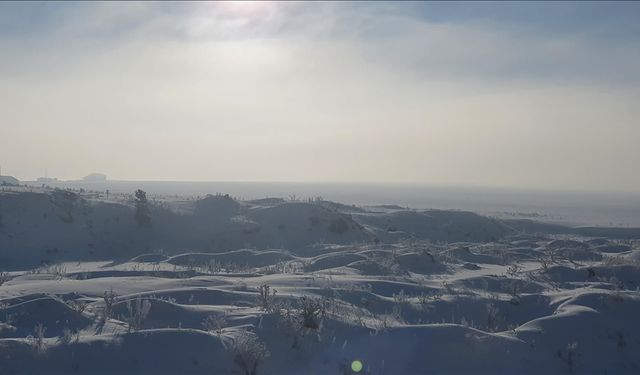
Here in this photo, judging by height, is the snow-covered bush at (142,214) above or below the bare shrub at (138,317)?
above

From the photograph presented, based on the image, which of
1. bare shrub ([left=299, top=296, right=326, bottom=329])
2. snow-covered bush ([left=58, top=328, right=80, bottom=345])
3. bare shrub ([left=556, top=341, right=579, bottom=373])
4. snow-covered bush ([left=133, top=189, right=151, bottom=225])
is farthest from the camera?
snow-covered bush ([left=133, top=189, right=151, bottom=225])

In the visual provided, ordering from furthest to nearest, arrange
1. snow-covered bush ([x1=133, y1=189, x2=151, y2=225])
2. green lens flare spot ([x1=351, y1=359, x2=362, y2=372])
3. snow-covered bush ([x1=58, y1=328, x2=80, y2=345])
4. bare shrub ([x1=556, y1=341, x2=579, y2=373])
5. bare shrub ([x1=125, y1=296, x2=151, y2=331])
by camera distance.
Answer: snow-covered bush ([x1=133, y1=189, x2=151, y2=225]), bare shrub ([x1=556, y1=341, x2=579, y2=373]), bare shrub ([x1=125, y1=296, x2=151, y2=331]), green lens flare spot ([x1=351, y1=359, x2=362, y2=372]), snow-covered bush ([x1=58, y1=328, x2=80, y2=345])

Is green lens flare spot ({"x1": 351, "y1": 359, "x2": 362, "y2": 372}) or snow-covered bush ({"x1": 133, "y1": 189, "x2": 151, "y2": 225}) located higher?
snow-covered bush ({"x1": 133, "y1": 189, "x2": 151, "y2": 225})

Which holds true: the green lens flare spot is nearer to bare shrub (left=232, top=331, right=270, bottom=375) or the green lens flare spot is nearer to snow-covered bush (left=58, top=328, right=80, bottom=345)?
bare shrub (left=232, top=331, right=270, bottom=375)

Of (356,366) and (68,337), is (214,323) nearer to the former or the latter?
(68,337)

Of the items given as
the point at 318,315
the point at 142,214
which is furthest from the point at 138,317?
the point at 142,214

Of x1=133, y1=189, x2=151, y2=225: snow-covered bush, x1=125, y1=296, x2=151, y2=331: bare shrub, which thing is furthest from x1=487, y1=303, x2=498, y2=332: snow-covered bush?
x1=133, y1=189, x2=151, y2=225: snow-covered bush

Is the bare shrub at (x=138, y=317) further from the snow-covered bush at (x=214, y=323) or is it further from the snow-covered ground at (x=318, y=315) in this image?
the snow-covered bush at (x=214, y=323)

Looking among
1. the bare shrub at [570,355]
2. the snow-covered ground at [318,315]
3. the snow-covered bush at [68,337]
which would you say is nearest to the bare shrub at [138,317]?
the snow-covered ground at [318,315]

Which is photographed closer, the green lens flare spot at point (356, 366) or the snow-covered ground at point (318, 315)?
the snow-covered ground at point (318, 315)
